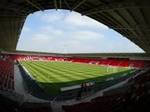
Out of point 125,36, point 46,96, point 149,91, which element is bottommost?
point 46,96

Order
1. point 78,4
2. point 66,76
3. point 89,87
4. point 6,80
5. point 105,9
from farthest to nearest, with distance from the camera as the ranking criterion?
point 66,76 → point 6,80 → point 89,87 → point 78,4 → point 105,9

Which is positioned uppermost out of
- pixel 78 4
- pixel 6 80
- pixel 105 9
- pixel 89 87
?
pixel 78 4

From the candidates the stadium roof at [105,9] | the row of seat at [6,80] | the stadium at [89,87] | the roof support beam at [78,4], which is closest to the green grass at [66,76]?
the stadium at [89,87]

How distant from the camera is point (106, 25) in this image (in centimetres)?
2878

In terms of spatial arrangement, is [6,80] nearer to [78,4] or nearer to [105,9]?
[78,4]

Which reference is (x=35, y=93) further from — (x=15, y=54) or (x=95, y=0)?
(x=15, y=54)

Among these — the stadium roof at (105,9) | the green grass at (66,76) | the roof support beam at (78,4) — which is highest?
the roof support beam at (78,4)

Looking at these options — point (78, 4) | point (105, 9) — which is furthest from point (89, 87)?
point (78, 4)

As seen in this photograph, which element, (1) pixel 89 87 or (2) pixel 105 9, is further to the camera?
(1) pixel 89 87

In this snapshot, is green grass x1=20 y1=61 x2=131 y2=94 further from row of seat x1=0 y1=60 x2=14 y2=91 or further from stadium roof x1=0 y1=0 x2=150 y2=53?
stadium roof x1=0 y1=0 x2=150 y2=53

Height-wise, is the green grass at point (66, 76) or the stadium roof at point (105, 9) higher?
the stadium roof at point (105, 9)

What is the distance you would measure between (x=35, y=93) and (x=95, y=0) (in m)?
6.92

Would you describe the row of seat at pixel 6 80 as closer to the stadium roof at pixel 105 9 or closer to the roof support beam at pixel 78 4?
the stadium roof at pixel 105 9

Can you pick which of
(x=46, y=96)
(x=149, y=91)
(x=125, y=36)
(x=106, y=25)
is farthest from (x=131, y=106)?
(x=125, y=36)
